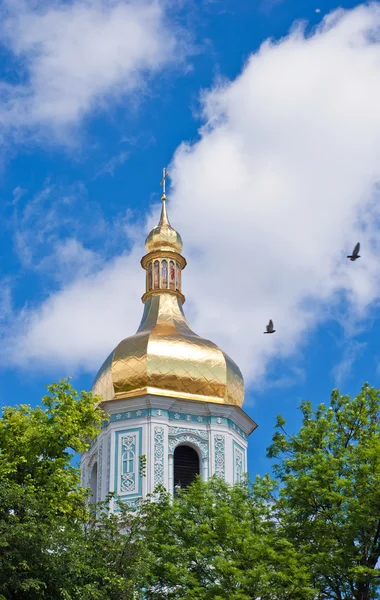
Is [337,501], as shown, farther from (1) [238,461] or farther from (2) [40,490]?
(1) [238,461]

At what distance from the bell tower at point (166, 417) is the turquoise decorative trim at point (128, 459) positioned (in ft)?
0.09

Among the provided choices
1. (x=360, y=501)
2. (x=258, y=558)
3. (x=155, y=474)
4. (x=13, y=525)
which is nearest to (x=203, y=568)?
(x=258, y=558)

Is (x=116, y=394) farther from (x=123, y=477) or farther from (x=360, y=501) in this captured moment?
(x=360, y=501)

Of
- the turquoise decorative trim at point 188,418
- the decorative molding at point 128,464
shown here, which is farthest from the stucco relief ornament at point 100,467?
the turquoise decorative trim at point 188,418

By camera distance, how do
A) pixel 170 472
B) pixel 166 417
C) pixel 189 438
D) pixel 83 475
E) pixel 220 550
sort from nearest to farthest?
pixel 220 550
pixel 170 472
pixel 166 417
pixel 189 438
pixel 83 475

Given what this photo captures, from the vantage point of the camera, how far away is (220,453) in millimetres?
30453

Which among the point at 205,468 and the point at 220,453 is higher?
the point at 220,453

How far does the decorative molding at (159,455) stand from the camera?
29.3 metres

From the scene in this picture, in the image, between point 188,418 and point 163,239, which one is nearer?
point 188,418

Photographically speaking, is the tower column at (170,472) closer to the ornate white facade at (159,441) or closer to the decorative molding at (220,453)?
the ornate white facade at (159,441)

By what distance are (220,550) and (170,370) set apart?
10190 mm

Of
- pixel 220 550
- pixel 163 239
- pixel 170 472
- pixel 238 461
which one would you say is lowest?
pixel 220 550

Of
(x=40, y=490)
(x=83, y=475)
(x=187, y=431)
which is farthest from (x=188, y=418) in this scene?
(x=40, y=490)

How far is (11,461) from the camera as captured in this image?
784 inches
